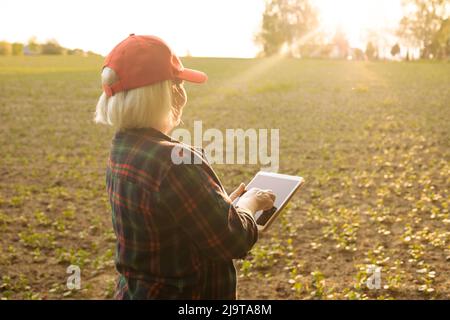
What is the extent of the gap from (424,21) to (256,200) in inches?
245

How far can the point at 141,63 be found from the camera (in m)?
1.50

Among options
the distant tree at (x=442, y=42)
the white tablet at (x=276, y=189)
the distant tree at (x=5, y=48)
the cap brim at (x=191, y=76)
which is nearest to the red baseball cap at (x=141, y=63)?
the cap brim at (x=191, y=76)

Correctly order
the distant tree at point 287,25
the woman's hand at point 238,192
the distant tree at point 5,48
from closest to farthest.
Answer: the woman's hand at point 238,192 < the distant tree at point 5,48 < the distant tree at point 287,25

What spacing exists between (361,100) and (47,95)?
11401 mm

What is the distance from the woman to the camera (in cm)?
146

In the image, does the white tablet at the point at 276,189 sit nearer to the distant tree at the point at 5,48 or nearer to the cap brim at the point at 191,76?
the cap brim at the point at 191,76

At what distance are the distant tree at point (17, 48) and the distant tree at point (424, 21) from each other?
16.3m

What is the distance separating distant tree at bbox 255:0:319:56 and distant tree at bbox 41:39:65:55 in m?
11.3

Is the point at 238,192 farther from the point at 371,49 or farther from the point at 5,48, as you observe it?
the point at 5,48

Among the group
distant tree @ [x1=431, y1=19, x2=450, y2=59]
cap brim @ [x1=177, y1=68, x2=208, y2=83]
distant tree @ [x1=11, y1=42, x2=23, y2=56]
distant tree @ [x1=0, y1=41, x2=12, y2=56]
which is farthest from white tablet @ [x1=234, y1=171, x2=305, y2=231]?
distant tree @ [x1=11, y1=42, x2=23, y2=56]

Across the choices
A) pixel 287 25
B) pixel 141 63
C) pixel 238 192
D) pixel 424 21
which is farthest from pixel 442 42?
pixel 287 25

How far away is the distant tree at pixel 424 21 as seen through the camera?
657cm

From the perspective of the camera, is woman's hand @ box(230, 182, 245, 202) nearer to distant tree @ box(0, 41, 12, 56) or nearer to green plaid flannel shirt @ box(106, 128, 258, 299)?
green plaid flannel shirt @ box(106, 128, 258, 299)

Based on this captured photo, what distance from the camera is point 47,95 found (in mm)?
19000
